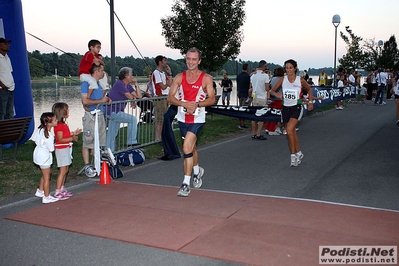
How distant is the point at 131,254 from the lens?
4.68 m

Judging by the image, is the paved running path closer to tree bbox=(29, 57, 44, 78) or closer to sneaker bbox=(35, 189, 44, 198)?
sneaker bbox=(35, 189, 44, 198)

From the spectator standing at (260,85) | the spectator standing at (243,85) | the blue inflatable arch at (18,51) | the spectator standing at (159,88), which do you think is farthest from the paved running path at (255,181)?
the blue inflatable arch at (18,51)

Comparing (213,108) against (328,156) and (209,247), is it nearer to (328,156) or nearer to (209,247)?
(328,156)

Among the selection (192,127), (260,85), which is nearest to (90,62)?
(192,127)

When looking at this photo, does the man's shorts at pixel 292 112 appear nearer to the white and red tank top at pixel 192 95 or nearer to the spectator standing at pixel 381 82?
the white and red tank top at pixel 192 95

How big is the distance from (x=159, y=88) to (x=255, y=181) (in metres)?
4.57

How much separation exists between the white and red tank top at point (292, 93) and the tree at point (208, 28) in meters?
13.5

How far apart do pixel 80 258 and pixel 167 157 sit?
211 inches

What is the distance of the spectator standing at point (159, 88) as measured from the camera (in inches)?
434

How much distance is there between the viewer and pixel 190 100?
7.04 metres

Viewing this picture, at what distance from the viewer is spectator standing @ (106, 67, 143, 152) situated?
9.17 m

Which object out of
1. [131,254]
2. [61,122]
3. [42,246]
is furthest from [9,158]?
[131,254]

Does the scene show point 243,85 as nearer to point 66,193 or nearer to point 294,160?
point 294,160

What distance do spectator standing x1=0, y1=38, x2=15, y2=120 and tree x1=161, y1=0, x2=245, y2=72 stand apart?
13.2 meters
